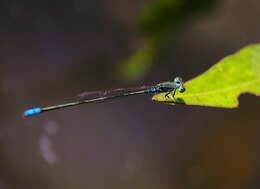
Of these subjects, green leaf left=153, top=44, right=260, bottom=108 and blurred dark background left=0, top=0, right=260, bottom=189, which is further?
blurred dark background left=0, top=0, right=260, bottom=189

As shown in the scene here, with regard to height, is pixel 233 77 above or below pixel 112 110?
below

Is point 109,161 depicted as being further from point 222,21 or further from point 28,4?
point 222,21

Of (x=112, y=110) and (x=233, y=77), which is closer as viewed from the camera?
(x=233, y=77)

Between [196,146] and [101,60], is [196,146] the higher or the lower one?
the lower one

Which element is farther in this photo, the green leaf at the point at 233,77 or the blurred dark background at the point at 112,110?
the blurred dark background at the point at 112,110

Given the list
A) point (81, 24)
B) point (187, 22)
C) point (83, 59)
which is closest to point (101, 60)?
point (83, 59)

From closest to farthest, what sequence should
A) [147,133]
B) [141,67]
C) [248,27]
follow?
[141,67]
[147,133]
[248,27]

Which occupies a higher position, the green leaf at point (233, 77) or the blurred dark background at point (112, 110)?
the blurred dark background at point (112, 110)

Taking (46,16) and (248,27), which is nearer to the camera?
(46,16)
